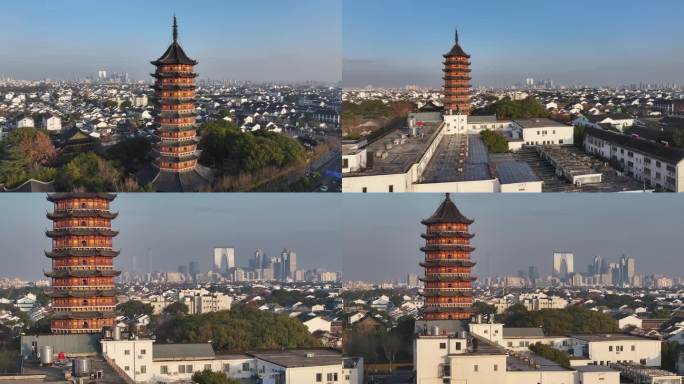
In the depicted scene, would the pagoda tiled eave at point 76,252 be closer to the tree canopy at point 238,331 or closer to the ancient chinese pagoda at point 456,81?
the tree canopy at point 238,331

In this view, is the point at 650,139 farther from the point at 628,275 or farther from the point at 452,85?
the point at 628,275

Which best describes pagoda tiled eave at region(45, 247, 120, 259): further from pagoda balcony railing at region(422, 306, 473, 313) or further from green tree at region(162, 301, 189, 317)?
green tree at region(162, 301, 189, 317)

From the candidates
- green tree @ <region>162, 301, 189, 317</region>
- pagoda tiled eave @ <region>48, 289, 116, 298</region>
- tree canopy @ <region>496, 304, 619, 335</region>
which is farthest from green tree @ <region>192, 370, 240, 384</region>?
green tree @ <region>162, 301, 189, 317</region>

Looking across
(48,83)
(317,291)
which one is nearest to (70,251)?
(48,83)

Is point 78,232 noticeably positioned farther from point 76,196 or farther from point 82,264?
point 76,196

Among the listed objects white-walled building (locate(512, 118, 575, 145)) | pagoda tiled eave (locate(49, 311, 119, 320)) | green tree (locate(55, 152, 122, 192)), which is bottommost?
pagoda tiled eave (locate(49, 311, 119, 320))
